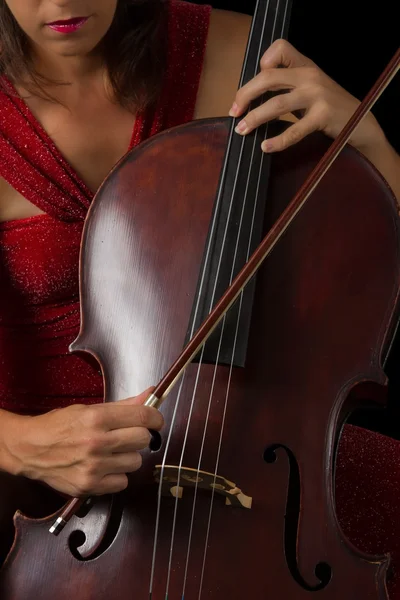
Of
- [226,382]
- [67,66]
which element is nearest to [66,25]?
[67,66]

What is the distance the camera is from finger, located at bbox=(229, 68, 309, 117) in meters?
0.95

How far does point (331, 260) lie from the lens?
0.93 m

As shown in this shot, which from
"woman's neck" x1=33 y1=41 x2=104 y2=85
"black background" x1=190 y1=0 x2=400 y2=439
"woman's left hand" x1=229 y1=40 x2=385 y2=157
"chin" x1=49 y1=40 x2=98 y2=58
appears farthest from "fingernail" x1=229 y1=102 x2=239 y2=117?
"black background" x1=190 y1=0 x2=400 y2=439

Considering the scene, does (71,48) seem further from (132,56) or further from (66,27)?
(132,56)

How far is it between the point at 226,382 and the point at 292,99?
332 millimetres

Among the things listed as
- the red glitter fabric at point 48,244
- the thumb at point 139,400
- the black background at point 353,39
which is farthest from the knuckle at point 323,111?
the black background at point 353,39

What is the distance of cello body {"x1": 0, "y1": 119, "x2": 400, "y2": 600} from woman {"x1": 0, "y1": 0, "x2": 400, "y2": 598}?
0.30 feet

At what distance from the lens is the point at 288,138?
3.09 feet

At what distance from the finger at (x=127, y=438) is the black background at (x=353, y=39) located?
0.98m

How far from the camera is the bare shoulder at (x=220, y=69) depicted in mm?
1275

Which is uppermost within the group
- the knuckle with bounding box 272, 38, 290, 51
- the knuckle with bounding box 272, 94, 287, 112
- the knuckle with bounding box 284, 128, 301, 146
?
the knuckle with bounding box 272, 38, 290, 51

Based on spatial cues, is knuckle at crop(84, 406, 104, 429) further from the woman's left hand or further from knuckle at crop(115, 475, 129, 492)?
the woman's left hand

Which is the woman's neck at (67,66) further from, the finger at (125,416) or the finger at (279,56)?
the finger at (125,416)

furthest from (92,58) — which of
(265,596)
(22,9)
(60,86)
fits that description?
(265,596)
